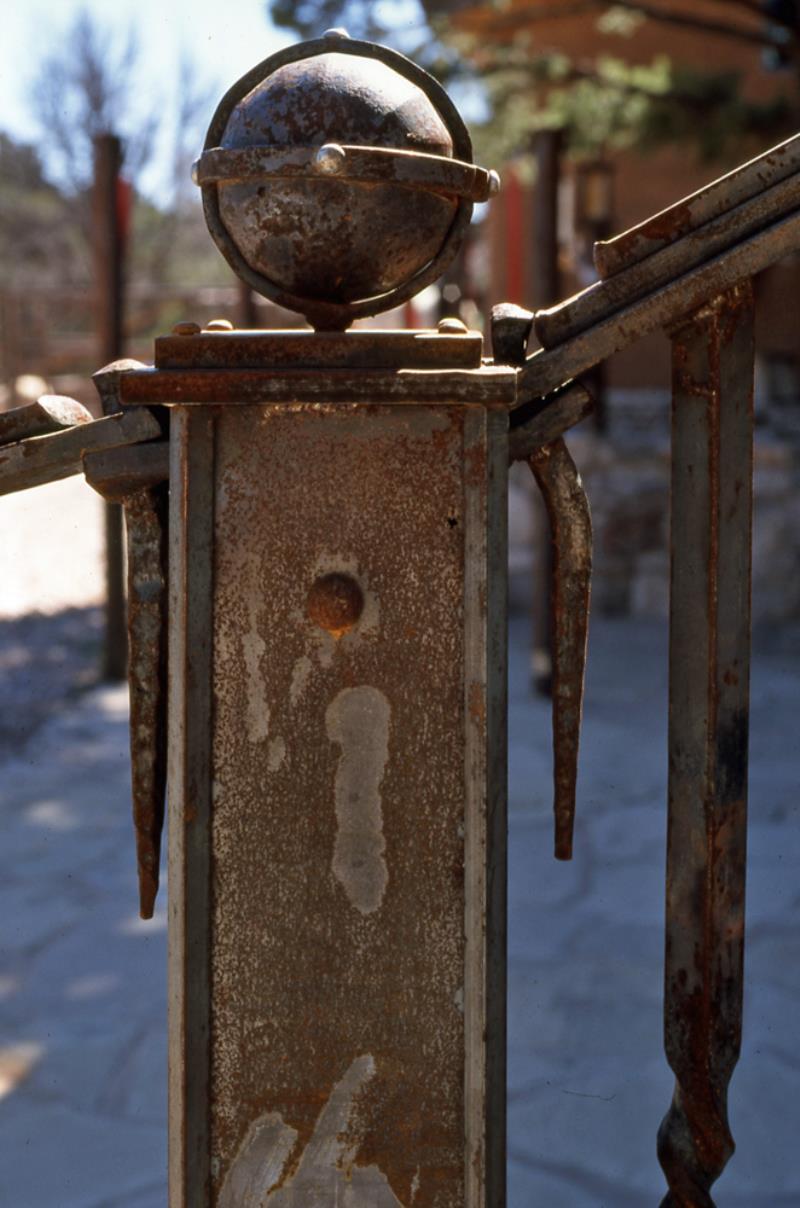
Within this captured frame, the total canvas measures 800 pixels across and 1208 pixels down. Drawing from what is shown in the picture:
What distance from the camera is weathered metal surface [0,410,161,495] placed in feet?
3.75

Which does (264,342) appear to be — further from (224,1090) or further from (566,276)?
(566,276)

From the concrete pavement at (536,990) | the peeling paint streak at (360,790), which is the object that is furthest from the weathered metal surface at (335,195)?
the concrete pavement at (536,990)

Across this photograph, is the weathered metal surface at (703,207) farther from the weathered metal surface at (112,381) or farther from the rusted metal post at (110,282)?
the rusted metal post at (110,282)

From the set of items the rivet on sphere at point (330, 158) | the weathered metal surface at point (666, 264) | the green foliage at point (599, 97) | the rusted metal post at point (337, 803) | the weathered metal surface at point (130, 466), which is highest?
the green foliage at point (599, 97)

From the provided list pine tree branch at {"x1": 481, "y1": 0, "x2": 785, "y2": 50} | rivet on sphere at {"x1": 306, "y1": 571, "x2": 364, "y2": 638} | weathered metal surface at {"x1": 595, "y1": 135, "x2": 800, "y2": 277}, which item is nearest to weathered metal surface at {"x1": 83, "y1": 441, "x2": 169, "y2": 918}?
rivet on sphere at {"x1": 306, "y1": 571, "x2": 364, "y2": 638}

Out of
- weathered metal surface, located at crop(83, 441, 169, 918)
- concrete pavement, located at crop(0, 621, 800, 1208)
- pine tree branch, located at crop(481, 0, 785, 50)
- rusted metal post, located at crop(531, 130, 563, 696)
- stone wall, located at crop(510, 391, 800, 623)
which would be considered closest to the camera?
weathered metal surface, located at crop(83, 441, 169, 918)

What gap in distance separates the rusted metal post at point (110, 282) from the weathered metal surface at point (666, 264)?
3.62 metres

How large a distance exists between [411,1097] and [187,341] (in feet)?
2.12

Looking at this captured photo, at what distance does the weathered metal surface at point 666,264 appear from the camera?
3.63 ft

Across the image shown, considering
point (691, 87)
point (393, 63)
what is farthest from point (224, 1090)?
point (691, 87)

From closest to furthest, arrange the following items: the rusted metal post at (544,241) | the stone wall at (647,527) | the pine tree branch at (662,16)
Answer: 1. the rusted metal post at (544,241)
2. the stone wall at (647,527)
3. the pine tree branch at (662,16)

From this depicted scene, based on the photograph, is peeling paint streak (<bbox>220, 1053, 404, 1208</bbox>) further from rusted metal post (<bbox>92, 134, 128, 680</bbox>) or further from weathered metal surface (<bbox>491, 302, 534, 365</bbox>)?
rusted metal post (<bbox>92, 134, 128, 680</bbox>)

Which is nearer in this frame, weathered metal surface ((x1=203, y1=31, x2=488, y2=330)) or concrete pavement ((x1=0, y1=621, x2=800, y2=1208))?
weathered metal surface ((x1=203, y1=31, x2=488, y2=330))

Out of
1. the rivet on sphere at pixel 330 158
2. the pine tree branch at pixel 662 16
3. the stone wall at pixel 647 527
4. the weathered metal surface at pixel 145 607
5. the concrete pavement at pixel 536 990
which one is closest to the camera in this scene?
the rivet on sphere at pixel 330 158
